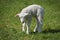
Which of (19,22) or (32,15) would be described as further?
(19,22)

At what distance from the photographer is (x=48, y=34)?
9594 millimetres

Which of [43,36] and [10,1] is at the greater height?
[10,1]

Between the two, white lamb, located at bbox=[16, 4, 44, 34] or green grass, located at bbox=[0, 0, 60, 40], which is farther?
green grass, located at bbox=[0, 0, 60, 40]

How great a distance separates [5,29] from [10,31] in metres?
0.37

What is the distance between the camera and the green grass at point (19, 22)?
31.1 feet

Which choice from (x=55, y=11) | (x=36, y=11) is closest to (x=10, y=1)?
(x=55, y=11)

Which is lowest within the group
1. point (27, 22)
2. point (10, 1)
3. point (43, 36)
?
point (43, 36)

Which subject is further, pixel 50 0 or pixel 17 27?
pixel 50 0

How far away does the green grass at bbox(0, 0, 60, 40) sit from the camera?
31.1 feet

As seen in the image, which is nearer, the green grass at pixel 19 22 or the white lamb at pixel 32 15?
the white lamb at pixel 32 15

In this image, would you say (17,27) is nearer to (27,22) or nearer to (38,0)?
(27,22)

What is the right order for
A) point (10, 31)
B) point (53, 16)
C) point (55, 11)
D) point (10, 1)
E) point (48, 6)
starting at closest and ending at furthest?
point (10, 31) < point (53, 16) < point (55, 11) < point (48, 6) < point (10, 1)

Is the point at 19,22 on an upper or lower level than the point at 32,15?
lower

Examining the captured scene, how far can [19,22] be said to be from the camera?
1132 cm
